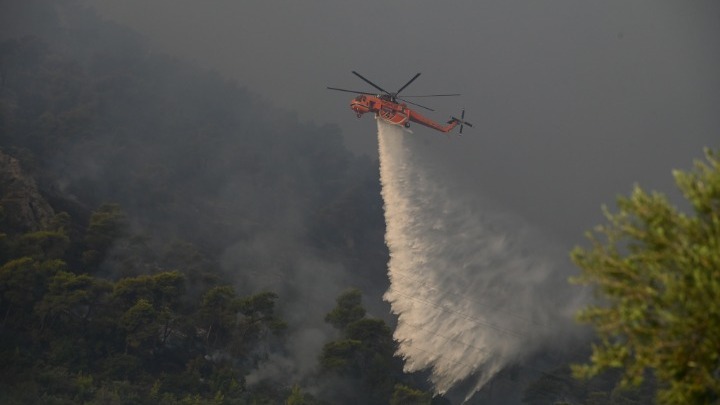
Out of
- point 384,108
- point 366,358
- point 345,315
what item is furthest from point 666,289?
point 345,315

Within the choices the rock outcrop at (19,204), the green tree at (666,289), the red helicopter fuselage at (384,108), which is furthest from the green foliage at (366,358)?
the green tree at (666,289)

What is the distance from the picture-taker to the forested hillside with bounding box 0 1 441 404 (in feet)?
230

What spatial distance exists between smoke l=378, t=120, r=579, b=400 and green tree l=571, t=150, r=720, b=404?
49750 mm

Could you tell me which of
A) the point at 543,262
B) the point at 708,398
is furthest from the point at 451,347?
the point at 708,398

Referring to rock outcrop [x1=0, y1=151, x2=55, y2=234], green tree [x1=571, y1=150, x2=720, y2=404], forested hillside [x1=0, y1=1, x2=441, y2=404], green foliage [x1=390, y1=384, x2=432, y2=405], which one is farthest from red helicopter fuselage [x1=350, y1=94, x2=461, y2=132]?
green tree [x1=571, y1=150, x2=720, y2=404]

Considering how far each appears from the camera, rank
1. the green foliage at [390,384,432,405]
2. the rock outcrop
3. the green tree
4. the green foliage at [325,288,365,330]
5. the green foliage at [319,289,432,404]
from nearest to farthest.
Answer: the green tree, the green foliage at [390,384,432,405], the green foliage at [319,289,432,404], the rock outcrop, the green foliage at [325,288,365,330]

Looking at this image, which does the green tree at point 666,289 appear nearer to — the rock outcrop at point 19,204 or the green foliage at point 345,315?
the green foliage at point 345,315

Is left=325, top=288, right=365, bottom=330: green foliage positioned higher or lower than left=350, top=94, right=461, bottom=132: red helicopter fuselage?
lower

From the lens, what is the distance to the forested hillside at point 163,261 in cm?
7019

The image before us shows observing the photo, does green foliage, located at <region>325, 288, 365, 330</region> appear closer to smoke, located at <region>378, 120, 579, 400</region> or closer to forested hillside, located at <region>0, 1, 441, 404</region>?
forested hillside, located at <region>0, 1, 441, 404</region>

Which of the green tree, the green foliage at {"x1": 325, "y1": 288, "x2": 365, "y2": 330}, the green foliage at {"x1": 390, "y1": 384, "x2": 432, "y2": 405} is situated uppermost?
the green foliage at {"x1": 325, "y1": 288, "x2": 365, "y2": 330}

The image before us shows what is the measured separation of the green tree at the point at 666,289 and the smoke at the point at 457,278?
163 feet

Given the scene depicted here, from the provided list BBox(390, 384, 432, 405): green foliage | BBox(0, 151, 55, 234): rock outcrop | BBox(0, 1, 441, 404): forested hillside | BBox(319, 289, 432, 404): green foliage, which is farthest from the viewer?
BBox(0, 151, 55, 234): rock outcrop

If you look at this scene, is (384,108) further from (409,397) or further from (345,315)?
(409,397)
